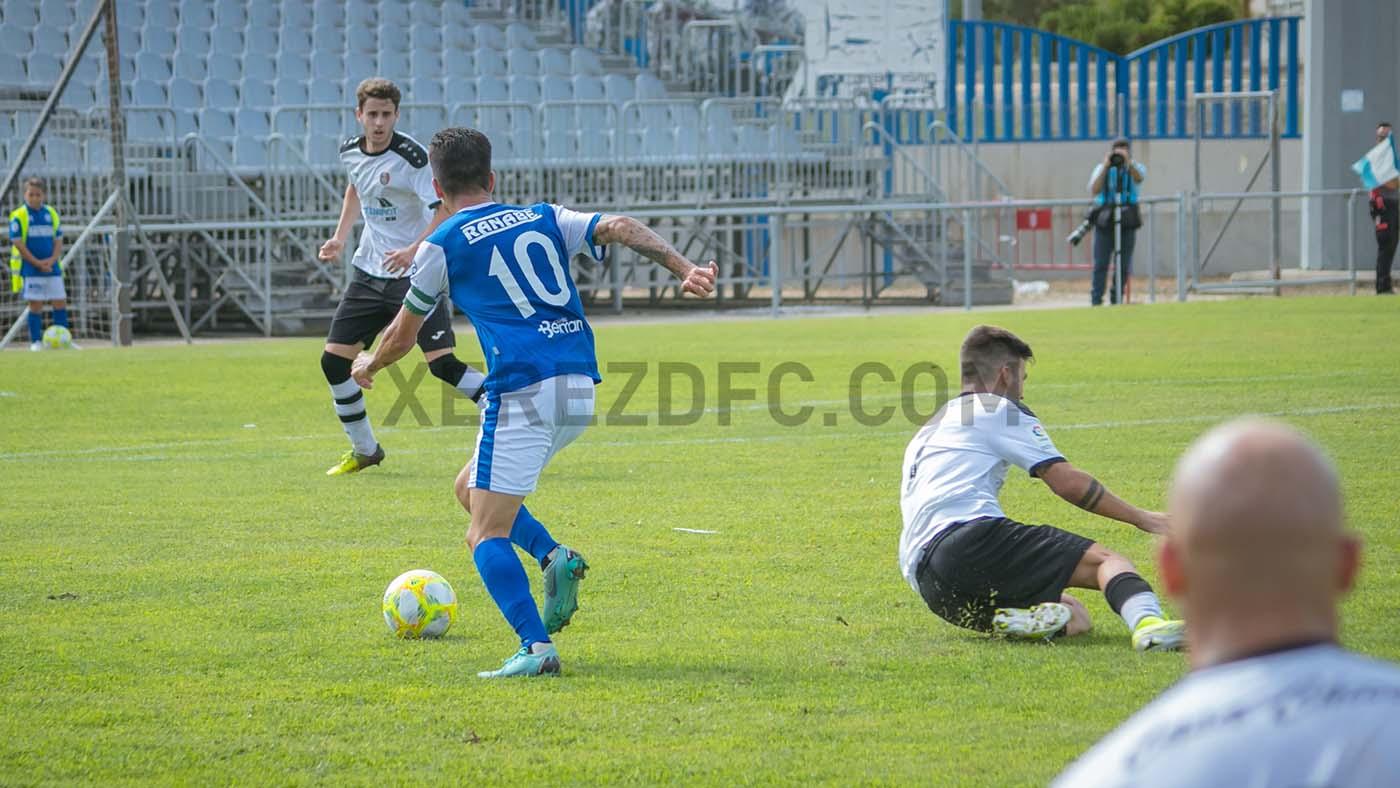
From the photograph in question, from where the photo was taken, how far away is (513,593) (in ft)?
17.8

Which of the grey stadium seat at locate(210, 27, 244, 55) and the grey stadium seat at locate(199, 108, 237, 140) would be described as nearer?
the grey stadium seat at locate(199, 108, 237, 140)

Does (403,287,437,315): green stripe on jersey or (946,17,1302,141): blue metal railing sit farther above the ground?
(946,17,1302,141): blue metal railing

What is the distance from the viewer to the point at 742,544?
769cm

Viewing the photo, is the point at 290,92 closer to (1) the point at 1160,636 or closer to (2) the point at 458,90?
(2) the point at 458,90

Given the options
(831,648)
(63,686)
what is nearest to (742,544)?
(831,648)

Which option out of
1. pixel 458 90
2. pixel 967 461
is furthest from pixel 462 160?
pixel 458 90

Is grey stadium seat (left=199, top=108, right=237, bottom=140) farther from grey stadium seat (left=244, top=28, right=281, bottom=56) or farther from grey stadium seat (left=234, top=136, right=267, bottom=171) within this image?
grey stadium seat (left=244, top=28, right=281, bottom=56)

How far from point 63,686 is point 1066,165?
29970 millimetres

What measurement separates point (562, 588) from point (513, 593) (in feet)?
1.05

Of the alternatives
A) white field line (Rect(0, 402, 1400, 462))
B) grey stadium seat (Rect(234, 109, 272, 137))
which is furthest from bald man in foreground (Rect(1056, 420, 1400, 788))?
grey stadium seat (Rect(234, 109, 272, 137))

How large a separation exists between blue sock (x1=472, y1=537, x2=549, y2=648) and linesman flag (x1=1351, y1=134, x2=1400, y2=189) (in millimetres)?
20856

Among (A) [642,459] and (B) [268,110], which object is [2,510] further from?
(B) [268,110]

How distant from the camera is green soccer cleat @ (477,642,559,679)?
535 cm

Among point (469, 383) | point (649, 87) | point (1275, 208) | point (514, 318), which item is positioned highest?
point (649, 87)
